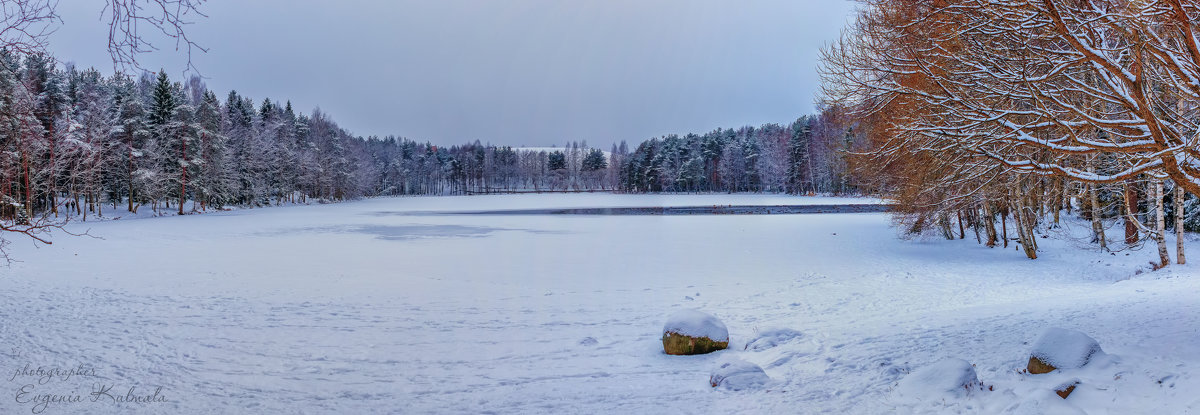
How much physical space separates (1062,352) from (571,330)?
6221 millimetres

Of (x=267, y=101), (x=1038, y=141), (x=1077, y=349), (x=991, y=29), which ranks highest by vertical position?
(x=267, y=101)

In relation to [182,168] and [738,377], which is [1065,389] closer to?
[738,377]

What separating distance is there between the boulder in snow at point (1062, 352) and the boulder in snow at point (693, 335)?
356cm

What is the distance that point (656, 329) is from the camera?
369 inches

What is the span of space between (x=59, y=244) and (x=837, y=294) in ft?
91.0

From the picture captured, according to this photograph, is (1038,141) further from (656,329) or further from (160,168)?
(160,168)

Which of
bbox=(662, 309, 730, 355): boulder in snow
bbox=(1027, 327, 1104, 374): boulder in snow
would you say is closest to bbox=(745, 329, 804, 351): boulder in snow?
bbox=(662, 309, 730, 355): boulder in snow

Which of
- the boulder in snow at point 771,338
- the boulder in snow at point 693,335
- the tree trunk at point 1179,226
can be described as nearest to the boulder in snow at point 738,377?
the boulder in snow at point 693,335

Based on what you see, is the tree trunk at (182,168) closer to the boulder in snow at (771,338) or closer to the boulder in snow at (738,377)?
the boulder in snow at (771,338)

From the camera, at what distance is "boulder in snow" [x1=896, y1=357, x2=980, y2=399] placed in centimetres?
535

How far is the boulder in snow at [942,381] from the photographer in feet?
17.6

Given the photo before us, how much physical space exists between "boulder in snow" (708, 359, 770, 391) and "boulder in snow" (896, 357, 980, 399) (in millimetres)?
1432

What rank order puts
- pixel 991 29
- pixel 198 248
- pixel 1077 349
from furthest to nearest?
pixel 198 248, pixel 991 29, pixel 1077 349

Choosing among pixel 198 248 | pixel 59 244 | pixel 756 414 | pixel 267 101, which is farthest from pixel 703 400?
pixel 267 101
